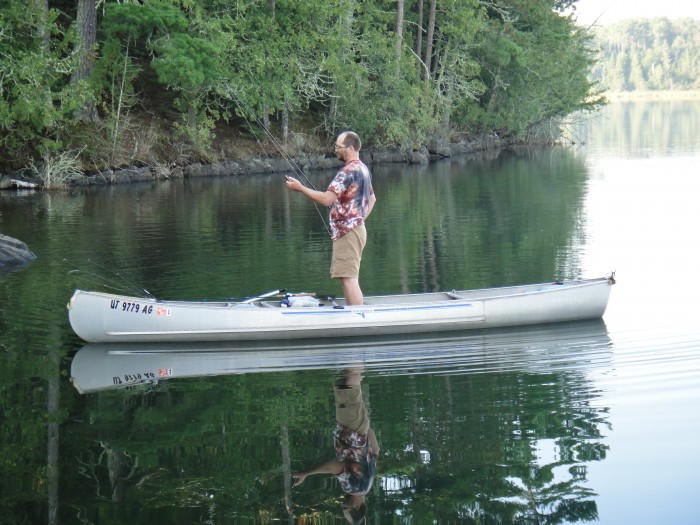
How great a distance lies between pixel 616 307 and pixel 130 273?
22.3ft

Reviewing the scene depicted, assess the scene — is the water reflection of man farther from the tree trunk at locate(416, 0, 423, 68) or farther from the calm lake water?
the tree trunk at locate(416, 0, 423, 68)

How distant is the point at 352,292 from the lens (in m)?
11.2

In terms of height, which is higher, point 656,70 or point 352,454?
point 656,70

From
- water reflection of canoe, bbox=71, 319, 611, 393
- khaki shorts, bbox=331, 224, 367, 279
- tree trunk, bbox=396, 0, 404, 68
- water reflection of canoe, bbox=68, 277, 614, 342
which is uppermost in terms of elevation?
tree trunk, bbox=396, 0, 404, 68

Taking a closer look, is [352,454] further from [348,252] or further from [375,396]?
[348,252]

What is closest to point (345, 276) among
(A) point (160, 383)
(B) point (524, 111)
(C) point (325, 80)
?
(A) point (160, 383)

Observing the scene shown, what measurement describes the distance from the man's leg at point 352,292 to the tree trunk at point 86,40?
19.8m

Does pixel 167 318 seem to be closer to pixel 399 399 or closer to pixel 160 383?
pixel 160 383

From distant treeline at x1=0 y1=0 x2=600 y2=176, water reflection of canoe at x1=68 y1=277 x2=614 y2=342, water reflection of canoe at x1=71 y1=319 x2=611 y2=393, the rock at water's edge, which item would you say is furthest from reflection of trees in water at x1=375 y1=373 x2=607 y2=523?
distant treeline at x1=0 y1=0 x2=600 y2=176

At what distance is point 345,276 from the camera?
11.0 m

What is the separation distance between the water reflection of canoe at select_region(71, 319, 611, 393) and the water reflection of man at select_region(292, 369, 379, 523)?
1.15 meters

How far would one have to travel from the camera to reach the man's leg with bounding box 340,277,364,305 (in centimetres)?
1116

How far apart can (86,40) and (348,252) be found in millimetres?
21539

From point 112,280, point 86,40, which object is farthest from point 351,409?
point 86,40
